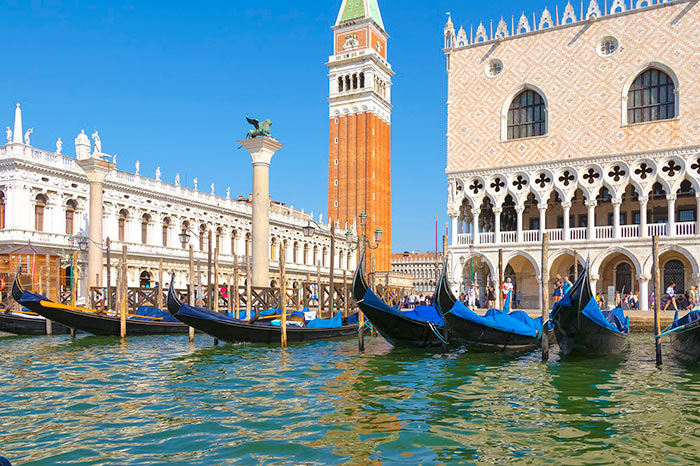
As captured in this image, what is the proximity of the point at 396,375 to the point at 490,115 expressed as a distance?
44.2 feet

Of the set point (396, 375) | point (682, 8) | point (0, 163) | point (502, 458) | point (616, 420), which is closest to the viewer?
point (502, 458)

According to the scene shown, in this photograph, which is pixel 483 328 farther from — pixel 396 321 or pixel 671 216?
pixel 671 216

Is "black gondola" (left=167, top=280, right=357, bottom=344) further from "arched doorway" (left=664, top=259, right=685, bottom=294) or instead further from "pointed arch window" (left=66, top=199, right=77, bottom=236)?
"pointed arch window" (left=66, top=199, right=77, bottom=236)

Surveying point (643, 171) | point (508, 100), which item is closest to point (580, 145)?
point (643, 171)

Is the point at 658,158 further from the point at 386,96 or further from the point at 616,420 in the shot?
the point at 386,96

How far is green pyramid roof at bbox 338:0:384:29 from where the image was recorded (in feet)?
141

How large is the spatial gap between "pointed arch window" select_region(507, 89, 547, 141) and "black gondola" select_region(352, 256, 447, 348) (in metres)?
10.3

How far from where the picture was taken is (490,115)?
19.8 metres

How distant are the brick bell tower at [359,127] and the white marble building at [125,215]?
8416 millimetres

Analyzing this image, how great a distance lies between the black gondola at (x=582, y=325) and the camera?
847cm

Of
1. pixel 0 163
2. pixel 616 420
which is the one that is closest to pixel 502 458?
pixel 616 420

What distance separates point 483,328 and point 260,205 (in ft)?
23.3

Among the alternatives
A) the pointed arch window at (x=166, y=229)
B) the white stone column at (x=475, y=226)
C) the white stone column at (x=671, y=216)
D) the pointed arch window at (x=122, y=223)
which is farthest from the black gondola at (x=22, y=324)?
the white stone column at (x=671, y=216)

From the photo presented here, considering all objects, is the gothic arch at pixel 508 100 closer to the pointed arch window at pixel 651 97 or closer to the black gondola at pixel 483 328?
the pointed arch window at pixel 651 97
